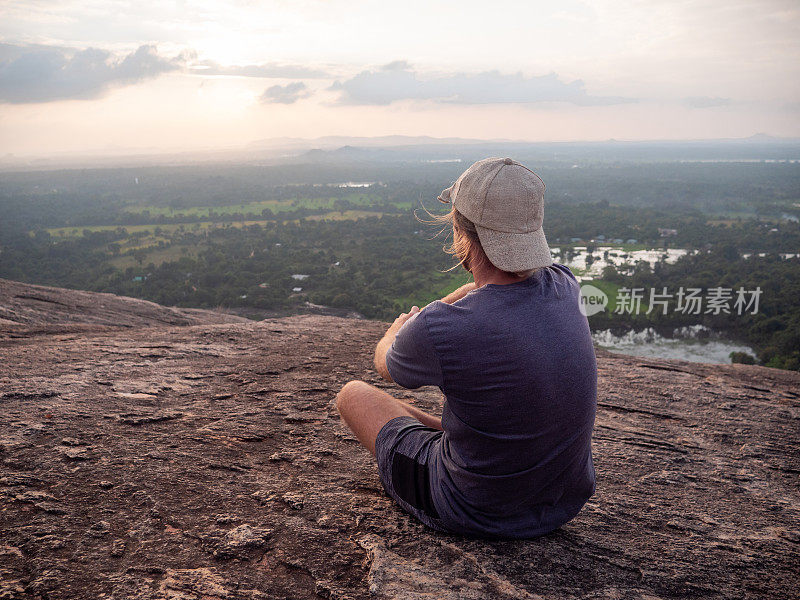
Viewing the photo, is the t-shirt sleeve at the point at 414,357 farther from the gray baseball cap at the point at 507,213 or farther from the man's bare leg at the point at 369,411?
the man's bare leg at the point at 369,411

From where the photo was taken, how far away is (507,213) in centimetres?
197

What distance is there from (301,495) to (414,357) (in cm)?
119

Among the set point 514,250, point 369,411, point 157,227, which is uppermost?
point 157,227

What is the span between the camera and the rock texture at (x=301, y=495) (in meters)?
2.09

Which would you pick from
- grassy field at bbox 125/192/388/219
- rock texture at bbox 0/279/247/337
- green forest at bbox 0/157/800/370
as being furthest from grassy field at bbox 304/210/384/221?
rock texture at bbox 0/279/247/337

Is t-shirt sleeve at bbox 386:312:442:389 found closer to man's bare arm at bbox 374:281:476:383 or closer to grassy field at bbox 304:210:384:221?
man's bare arm at bbox 374:281:476:383

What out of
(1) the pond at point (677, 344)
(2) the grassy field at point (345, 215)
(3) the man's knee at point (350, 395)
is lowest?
(1) the pond at point (677, 344)

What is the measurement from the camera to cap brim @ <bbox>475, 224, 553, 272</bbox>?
1.97 m

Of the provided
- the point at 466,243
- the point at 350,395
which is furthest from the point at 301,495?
the point at 466,243

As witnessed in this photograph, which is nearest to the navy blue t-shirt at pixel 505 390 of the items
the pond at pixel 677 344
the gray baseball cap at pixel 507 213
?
the gray baseball cap at pixel 507 213

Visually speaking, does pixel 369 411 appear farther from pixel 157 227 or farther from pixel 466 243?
pixel 157 227

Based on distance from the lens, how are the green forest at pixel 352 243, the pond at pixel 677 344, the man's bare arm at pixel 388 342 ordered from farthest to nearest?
1. the green forest at pixel 352 243
2. the pond at pixel 677 344
3. the man's bare arm at pixel 388 342

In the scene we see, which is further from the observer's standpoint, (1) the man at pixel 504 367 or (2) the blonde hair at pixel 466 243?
(2) the blonde hair at pixel 466 243

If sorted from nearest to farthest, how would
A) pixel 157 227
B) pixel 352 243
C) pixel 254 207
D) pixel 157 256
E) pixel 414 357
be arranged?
pixel 414 357
pixel 157 256
pixel 352 243
pixel 157 227
pixel 254 207
